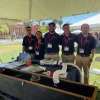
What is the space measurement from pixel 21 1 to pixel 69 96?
2.59 m

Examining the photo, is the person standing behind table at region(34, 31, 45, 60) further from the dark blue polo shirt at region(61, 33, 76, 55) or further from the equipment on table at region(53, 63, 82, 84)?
the equipment on table at region(53, 63, 82, 84)

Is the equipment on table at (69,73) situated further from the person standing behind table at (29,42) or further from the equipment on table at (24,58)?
the person standing behind table at (29,42)

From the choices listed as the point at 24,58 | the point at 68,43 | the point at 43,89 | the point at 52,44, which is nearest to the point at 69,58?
the point at 68,43

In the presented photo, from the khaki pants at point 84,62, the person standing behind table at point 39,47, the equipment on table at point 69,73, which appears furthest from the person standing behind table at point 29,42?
the equipment on table at point 69,73

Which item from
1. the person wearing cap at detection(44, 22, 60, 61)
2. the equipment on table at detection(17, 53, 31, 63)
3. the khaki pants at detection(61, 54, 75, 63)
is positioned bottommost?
the khaki pants at detection(61, 54, 75, 63)

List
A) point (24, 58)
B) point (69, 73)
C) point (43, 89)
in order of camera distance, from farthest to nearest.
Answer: point (24, 58) → point (69, 73) → point (43, 89)

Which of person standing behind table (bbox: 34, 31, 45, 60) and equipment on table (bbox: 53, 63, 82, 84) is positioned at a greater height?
person standing behind table (bbox: 34, 31, 45, 60)

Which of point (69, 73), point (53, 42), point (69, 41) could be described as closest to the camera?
point (69, 73)

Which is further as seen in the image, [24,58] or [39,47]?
[39,47]

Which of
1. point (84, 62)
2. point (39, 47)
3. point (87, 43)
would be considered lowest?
point (84, 62)

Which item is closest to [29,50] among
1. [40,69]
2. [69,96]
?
[40,69]

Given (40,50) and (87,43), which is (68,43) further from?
(40,50)

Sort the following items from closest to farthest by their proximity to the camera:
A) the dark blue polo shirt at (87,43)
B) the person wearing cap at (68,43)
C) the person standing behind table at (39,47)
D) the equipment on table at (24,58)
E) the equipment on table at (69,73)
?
the equipment on table at (69,73) < the equipment on table at (24,58) < the dark blue polo shirt at (87,43) < the person wearing cap at (68,43) < the person standing behind table at (39,47)

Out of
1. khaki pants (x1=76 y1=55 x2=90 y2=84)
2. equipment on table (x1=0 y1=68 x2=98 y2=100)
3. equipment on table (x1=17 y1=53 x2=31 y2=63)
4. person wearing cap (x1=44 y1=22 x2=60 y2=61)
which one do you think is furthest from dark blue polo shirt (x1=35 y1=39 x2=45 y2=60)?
equipment on table (x1=0 y1=68 x2=98 y2=100)
